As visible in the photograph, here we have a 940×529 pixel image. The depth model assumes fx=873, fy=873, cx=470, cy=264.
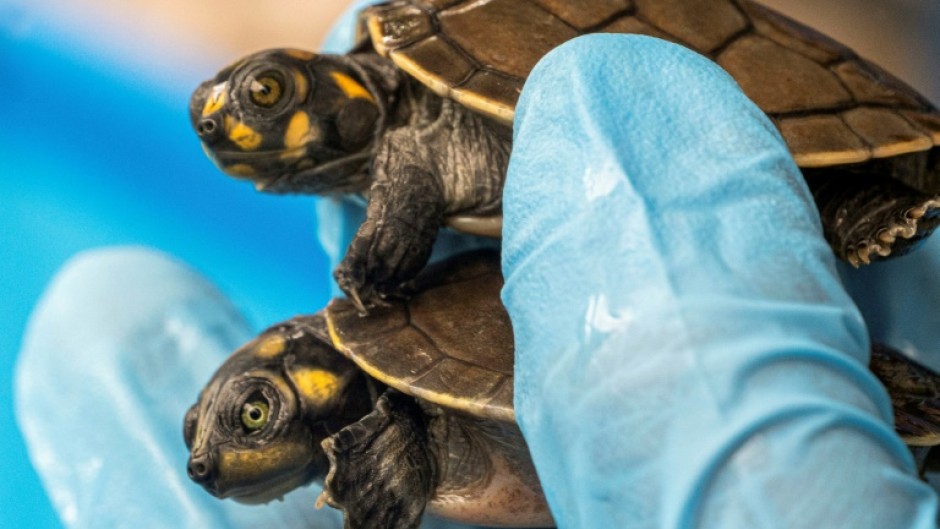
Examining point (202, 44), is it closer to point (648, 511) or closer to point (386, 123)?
point (386, 123)

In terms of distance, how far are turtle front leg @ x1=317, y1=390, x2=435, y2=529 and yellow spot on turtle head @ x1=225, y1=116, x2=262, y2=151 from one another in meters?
0.39

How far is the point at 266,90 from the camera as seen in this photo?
1180 millimetres

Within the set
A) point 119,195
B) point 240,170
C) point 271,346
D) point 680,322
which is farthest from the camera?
point 119,195

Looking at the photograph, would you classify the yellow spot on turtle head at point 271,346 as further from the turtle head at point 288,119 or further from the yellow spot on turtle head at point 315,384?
the turtle head at point 288,119

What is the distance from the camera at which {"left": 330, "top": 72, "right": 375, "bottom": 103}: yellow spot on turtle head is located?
1243 mm

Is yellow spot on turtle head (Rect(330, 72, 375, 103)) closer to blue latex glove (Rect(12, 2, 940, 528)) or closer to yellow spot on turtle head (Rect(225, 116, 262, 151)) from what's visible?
yellow spot on turtle head (Rect(225, 116, 262, 151))

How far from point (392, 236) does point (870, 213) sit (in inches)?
22.3

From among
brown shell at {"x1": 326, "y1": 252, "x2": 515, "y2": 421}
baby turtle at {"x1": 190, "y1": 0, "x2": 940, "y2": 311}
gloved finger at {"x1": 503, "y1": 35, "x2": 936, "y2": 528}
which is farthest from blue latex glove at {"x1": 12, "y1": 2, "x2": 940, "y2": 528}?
baby turtle at {"x1": 190, "y1": 0, "x2": 940, "y2": 311}

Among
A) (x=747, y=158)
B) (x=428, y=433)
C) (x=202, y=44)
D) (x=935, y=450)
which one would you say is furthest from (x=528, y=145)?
(x=202, y=44)

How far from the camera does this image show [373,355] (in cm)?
100

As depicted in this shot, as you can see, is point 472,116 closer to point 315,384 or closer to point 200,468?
point 315,384

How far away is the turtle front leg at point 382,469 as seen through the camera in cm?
99

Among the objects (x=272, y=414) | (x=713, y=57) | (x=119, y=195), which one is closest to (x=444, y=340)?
(x=272, y=414)

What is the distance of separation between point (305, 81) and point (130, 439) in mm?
653
